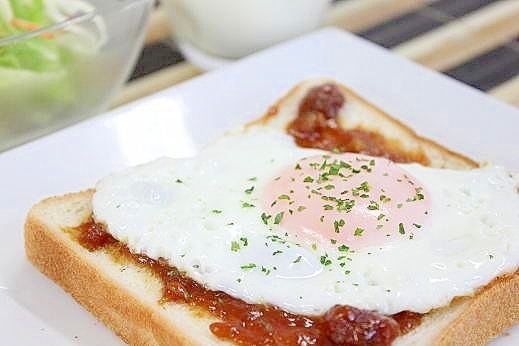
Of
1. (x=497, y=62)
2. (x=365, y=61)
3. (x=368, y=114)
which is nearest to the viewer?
(x=368, y=114)

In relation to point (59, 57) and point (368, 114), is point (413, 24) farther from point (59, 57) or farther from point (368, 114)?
point (59, 57)

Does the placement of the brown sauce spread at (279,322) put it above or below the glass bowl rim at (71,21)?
below

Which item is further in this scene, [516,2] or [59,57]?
[516,2]

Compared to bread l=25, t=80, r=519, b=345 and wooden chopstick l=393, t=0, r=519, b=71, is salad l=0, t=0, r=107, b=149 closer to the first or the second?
bread l=25, t=80, r=519, b=345

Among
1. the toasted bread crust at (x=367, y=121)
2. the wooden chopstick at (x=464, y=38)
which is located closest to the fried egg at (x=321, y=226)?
the toasted bread crust at (x=367, y=121)

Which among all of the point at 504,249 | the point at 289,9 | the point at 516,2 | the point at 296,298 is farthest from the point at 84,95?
the point at 516,2

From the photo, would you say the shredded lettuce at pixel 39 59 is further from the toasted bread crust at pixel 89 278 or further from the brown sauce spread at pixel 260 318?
the brown sauce spread at pixel 260 318

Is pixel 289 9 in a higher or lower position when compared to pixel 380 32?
higher
